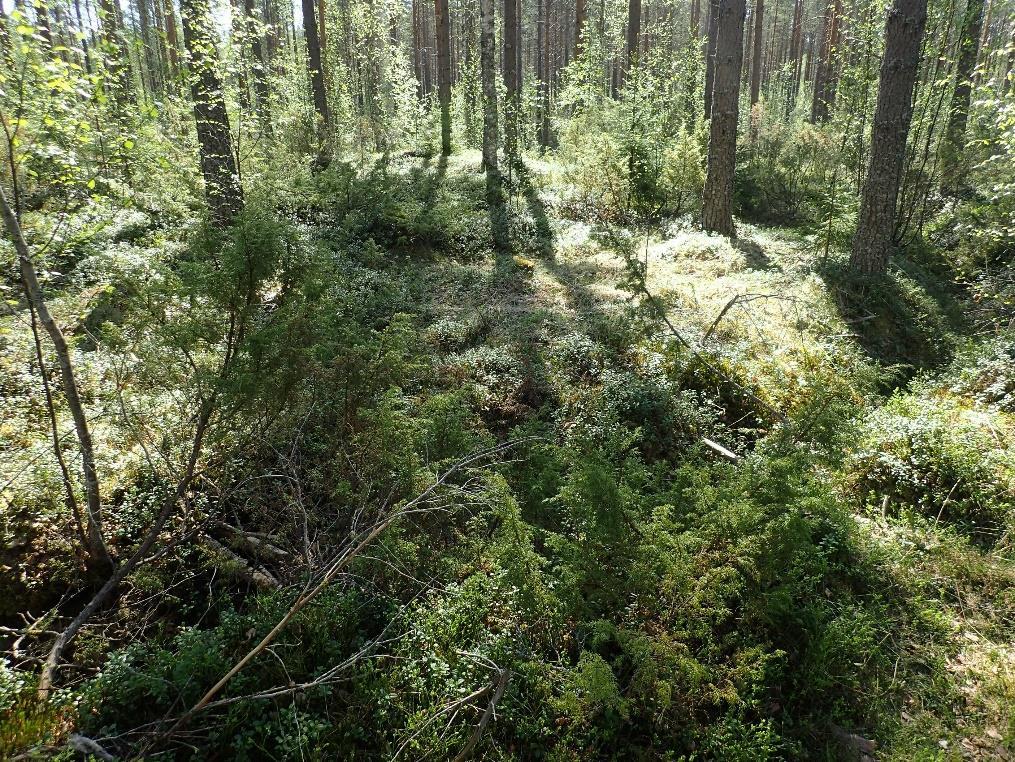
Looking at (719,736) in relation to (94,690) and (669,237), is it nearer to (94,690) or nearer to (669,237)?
(94,690)

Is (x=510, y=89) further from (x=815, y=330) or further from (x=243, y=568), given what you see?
(x=243, y=568)

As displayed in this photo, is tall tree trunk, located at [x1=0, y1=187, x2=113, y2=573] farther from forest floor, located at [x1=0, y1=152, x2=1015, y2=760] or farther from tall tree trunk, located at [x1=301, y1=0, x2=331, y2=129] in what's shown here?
tall tree trunk, located at [x1=301, y1=0, x2=331, y2=129]

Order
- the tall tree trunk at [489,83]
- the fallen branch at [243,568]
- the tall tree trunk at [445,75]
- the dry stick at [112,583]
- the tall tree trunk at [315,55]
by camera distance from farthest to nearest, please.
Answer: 1. the tall tree trunk at [445,75]
2. the tall tree trunk at [315,55]
3. the tall tree trunk at [489,83]
4. the fallen branch at [243,568]
5. the dry stick at [112,583]

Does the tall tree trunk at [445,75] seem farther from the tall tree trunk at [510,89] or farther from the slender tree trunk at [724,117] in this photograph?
the slender tree trunk at [724,117]

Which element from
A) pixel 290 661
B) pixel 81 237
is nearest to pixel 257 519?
pixel 290 661

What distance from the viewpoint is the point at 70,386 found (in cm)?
332

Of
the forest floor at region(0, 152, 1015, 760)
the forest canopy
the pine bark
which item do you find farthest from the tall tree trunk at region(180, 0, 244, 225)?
the forest floor at region(0, 152, 1015, 760)

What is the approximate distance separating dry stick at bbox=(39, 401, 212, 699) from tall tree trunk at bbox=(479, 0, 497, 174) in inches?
457

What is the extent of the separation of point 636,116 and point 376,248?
5699 mm

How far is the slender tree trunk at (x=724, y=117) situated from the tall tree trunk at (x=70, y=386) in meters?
10.0

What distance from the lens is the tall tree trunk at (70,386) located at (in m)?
3.09

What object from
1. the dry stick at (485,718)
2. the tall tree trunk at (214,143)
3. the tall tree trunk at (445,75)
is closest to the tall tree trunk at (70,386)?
the dry stick at (485,718)

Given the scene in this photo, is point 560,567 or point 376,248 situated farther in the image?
point 376,248

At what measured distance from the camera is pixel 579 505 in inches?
136
